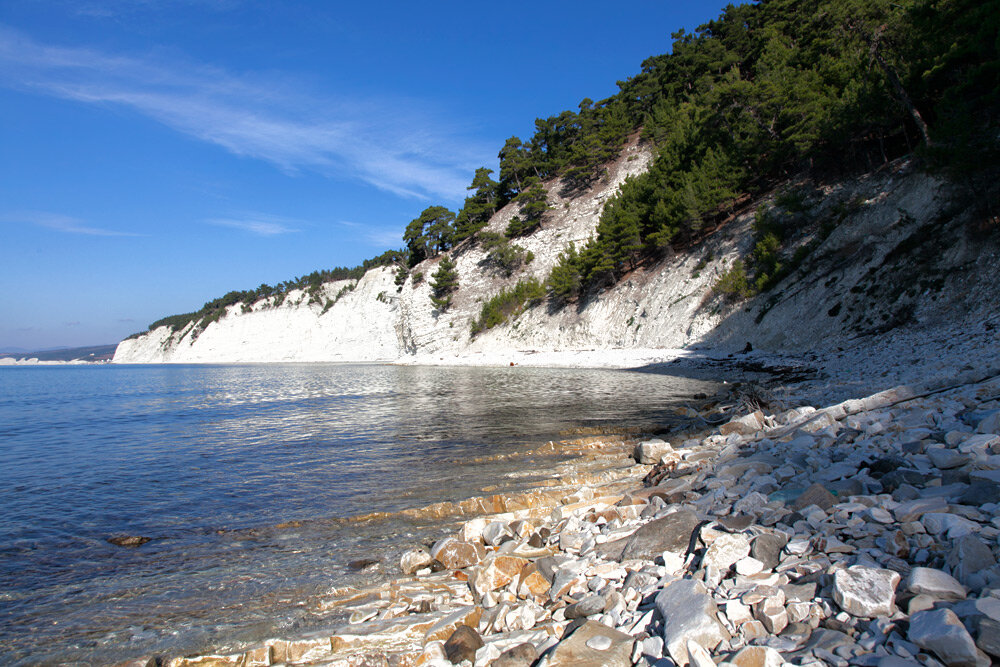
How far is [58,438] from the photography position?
18469 millimetres

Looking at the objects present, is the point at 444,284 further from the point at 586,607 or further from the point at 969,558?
the point at 969,558

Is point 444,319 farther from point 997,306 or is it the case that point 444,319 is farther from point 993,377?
point 993,377

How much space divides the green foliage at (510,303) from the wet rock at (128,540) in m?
52.5

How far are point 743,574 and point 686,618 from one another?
851 millimetres

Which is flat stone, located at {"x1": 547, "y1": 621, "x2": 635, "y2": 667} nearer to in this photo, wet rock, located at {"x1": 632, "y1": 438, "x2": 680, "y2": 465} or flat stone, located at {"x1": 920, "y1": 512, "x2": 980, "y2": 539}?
flat stone, located at {"x1": 920, "y1": 512, "x2": 980, "y2": 539}

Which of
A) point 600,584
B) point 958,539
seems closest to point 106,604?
point 600,584

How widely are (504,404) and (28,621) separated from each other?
1682cm

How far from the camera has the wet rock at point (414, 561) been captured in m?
6.33

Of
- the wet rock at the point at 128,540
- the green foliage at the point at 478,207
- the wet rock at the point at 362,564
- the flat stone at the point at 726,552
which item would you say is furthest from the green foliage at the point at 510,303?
the flat stone at the point at 726,552

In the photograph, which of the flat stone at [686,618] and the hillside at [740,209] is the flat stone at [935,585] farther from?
the hillside at [740,209]

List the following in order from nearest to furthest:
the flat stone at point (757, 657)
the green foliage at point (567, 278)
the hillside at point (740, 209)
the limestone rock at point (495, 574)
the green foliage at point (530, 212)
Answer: the flat stone at point (757, 657)
the limestone rock at point (495, 574)
the hillside at point (740, 209)
the green foliage at point (567, 278)
the green foliage at point (530, 212)

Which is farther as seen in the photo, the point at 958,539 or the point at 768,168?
the point at 768,168

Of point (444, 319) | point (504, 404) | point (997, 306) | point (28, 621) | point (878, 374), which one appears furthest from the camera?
point (444, 319)

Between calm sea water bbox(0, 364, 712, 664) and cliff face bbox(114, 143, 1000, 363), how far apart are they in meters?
10.0
